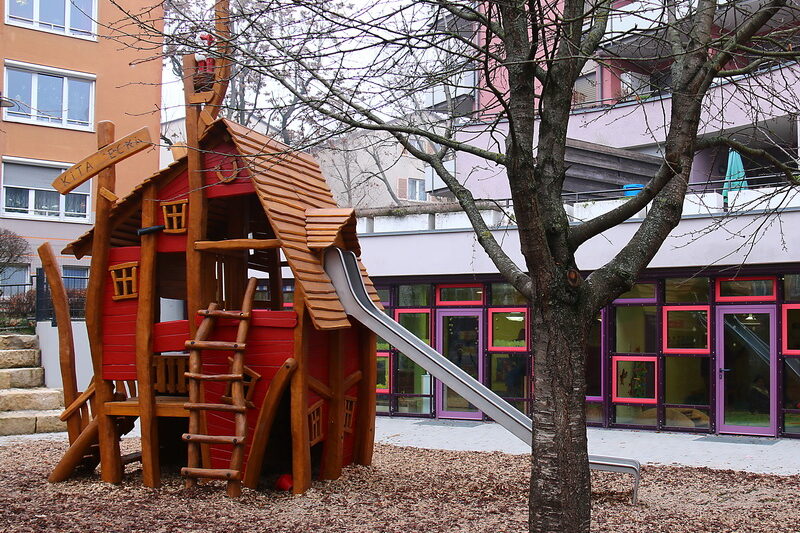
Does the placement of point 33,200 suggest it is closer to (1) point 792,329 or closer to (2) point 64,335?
(2) point 64,335

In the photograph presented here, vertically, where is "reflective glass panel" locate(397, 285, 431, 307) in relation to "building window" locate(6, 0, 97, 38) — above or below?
below

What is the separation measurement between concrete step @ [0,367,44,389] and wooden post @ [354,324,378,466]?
8602 mm

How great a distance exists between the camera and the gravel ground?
300 inches

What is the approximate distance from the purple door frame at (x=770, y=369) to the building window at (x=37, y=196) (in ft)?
61.6

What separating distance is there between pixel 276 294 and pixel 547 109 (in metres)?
5.55

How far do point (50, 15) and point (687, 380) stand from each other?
20.7 metres

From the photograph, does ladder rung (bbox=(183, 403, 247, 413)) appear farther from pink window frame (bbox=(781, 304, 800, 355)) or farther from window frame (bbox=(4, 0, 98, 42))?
window frame (bbox=(4, 0, 98, 42))

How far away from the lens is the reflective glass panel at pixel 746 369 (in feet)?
47.3

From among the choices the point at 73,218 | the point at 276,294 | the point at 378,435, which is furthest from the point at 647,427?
the point at 73,218

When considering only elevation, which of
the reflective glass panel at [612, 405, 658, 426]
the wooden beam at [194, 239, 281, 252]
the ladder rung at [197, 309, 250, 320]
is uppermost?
the wooden beam at [194, 239, 281, 252]

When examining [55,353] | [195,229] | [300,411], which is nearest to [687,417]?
[300,411]

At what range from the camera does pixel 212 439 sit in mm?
8719

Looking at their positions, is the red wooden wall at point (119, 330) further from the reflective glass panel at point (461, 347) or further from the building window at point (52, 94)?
the building window at point (52, 94)

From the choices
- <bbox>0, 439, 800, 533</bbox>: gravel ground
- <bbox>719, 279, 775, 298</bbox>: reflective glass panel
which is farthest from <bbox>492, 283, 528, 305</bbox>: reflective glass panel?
<bbox>0, 439, 800, 533</bbox>: gravel ground
